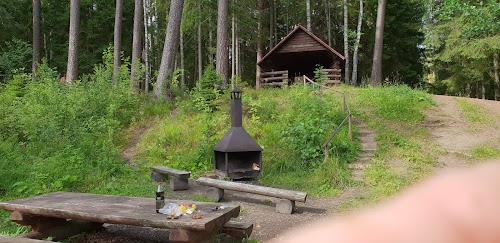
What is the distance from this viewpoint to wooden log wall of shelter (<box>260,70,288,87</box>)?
2120 centimetres

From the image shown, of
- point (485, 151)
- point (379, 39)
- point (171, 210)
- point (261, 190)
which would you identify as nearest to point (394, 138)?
point (485, 151)

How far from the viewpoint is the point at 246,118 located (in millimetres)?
12992

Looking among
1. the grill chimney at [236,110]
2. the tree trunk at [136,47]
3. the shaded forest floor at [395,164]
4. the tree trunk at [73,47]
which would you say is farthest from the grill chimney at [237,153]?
the tree trunk at [73,47]

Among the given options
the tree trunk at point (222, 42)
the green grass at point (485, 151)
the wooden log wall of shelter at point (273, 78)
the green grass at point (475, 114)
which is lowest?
the green grass at point (485, 151)

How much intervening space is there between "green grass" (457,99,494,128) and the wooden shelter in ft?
22.4

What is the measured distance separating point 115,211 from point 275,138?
7.19 m

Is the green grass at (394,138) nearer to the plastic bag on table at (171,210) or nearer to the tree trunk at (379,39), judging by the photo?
the plastic bag on table at (171,210)

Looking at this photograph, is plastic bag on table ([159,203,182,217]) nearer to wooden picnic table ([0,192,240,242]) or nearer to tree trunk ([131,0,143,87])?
wooden picnic table ([0,192,240,242])

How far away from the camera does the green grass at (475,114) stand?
45.9 feet

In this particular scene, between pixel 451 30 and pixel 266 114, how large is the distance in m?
13.2

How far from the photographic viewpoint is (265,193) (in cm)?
705

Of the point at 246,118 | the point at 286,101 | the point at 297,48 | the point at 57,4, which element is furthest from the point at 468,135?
the point at 57,4

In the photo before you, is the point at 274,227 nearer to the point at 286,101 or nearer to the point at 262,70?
the point at 286,101

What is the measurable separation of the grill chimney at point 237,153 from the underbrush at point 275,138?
0.46m
